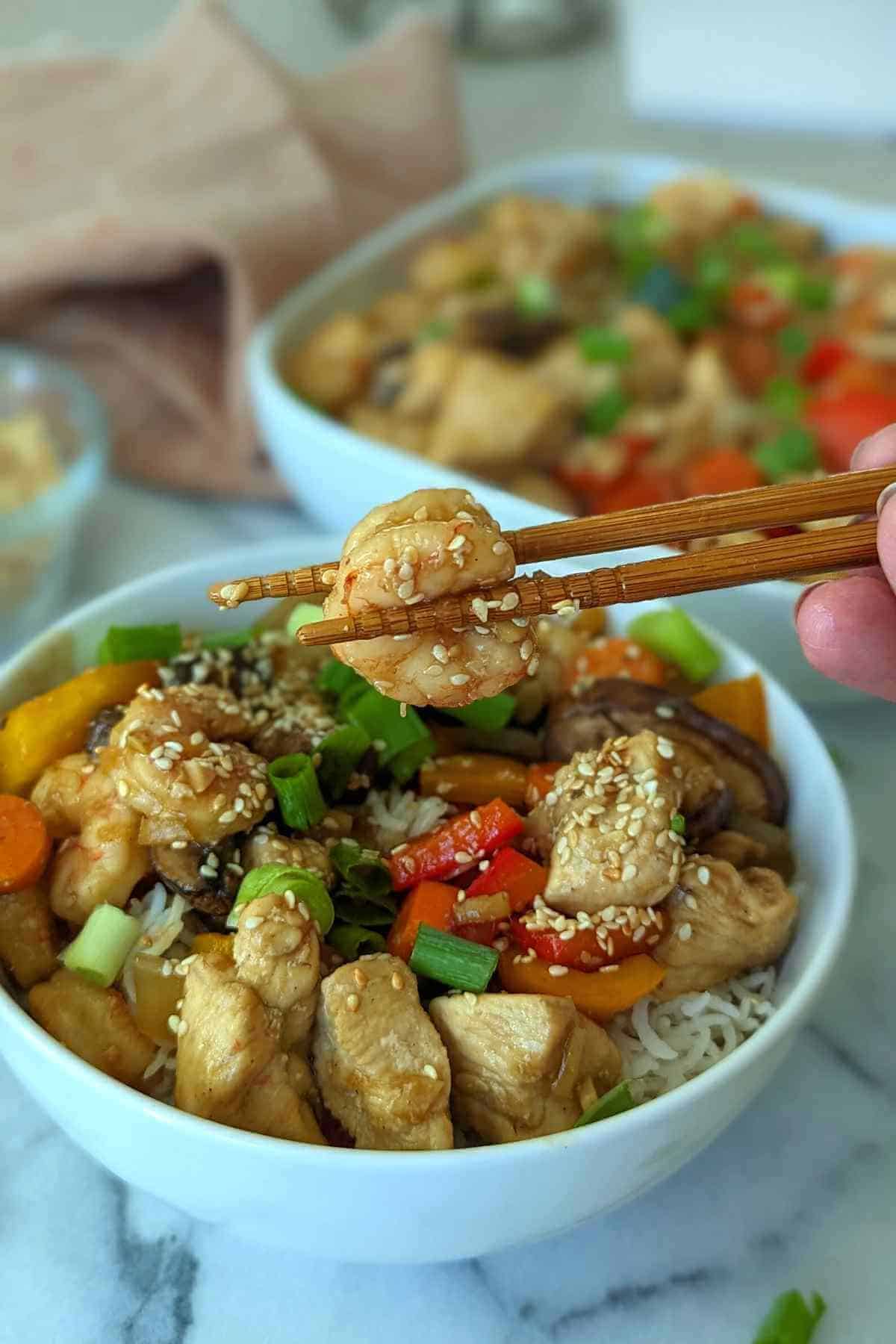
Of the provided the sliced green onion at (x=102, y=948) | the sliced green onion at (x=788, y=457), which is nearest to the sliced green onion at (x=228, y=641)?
the sliced green onion at (x=102, y=948)

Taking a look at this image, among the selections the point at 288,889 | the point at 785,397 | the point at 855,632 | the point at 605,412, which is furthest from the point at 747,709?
the point at 785,397

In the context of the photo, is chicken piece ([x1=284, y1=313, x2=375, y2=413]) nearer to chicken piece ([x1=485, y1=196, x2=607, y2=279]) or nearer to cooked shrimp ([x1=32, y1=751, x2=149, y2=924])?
chicken piece ([x1=485, y1=196, x2=607, y2=279])

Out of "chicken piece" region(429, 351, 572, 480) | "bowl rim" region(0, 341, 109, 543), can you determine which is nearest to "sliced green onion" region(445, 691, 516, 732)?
"chicken piece" region(429, 351, 572, 480)

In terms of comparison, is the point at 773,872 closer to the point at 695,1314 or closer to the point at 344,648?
the point at 695,1314

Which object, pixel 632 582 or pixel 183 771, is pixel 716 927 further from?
pixel 183 771

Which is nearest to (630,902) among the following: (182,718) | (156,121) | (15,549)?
(182,718)
